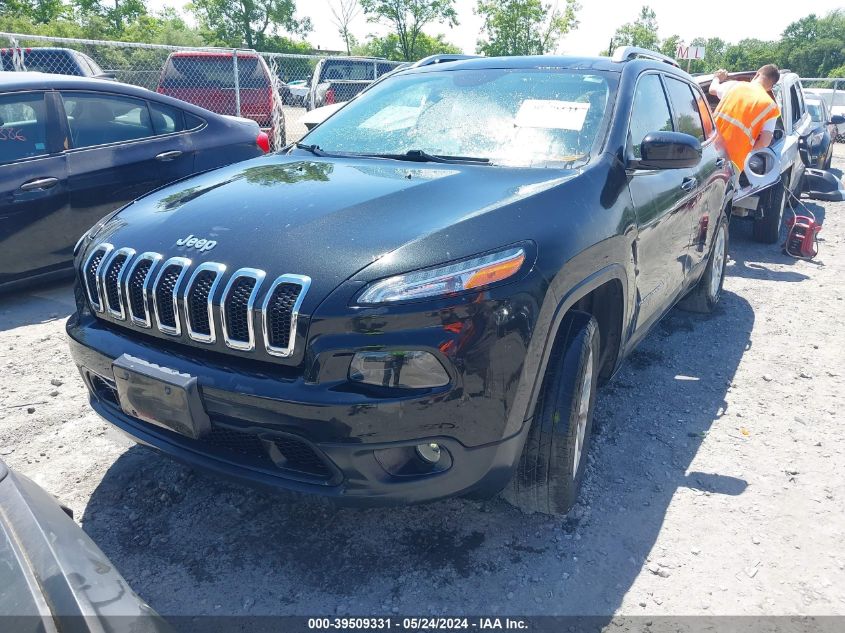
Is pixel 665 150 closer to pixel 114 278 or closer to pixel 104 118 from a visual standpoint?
pixel 114 278

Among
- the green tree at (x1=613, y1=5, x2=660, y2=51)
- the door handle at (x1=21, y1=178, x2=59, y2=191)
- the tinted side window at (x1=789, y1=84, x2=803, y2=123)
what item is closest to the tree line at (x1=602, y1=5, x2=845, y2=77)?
the green tree at (x1=613, y1=5, x2=660, y2=51)

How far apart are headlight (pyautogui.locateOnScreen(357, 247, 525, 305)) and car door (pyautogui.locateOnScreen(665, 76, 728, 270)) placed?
7.28 ft

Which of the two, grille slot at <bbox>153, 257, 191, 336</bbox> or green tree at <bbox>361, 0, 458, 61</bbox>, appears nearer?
grille slot at <bbox>153, 257, 191, 336</bbox>

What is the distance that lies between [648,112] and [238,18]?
174 ft

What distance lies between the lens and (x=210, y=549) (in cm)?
247

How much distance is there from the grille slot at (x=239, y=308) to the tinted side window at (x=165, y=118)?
4.15 metres

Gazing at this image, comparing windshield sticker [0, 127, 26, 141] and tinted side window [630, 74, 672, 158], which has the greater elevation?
tinted side window [630, 74, 672, 158]

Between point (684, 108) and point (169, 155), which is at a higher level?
point (684, 108)

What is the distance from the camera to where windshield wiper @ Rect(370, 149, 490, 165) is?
2914 mm

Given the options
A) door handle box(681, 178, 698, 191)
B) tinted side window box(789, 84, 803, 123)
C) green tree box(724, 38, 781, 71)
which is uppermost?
green tree box(724, 38, 781, 71)

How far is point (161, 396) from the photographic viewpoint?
6.91ft

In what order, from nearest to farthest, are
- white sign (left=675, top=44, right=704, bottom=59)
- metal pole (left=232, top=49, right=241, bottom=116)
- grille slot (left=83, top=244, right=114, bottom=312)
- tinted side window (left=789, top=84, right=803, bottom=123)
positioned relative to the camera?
grille slot (left=83, top=244, right=114, bottom=312) → tinted side window (left=789, top=84, right=803, bottom=123) → metal pole (left=232, top=49, right=241, bottom=116) → white sign (left=675, top=44, right=704, bottom=59)

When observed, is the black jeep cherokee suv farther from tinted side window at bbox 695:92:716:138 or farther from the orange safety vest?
the orange safety vest

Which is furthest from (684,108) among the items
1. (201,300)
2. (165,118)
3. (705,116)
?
(165,118)
